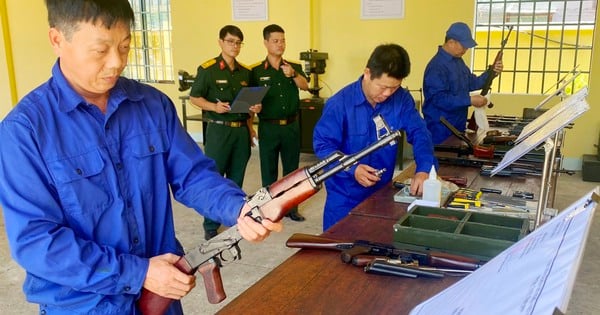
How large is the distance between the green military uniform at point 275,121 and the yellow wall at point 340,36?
2.09m

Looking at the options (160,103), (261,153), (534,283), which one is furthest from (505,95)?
(534,283)

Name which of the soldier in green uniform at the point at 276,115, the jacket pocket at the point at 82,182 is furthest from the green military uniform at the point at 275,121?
the jacket pocket at the point at 82,182

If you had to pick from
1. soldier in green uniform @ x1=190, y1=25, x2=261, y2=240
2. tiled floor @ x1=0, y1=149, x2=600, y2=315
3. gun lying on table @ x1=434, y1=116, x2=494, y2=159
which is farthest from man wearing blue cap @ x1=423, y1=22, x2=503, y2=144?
soldier in green uniform @ x1=190, y1=25, x2=261, y2=240

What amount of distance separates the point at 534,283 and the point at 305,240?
40.8 inches

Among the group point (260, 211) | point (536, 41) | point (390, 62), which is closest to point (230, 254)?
point (260, 211)

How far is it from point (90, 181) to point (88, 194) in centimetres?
3

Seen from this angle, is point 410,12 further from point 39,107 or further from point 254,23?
Result: point 39,107

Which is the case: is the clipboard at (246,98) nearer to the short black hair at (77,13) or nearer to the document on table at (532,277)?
the short black hair at (77,13)

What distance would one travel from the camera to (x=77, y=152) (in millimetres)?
1081

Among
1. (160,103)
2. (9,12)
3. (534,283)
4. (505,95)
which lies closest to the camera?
(534,283)

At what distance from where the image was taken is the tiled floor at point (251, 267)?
2717mm

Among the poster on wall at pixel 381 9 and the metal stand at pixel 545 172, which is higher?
the poster on wall at pixel 381 9

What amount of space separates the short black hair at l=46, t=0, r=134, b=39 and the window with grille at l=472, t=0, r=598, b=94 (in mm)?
5297

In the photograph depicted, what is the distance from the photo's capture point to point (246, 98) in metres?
3.74
